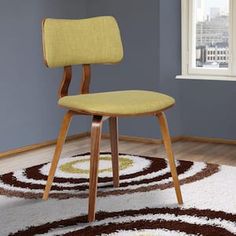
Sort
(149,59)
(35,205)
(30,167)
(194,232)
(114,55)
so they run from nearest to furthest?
1. (194,232)
2. (35,205)
3. (114,55)
4. (30,167)
5. (149,59)

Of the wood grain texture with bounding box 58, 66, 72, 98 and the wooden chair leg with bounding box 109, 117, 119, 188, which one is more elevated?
the wood grain texture with bounding box 58, 66, 72, 98

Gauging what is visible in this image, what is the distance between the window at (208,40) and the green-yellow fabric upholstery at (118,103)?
157cm

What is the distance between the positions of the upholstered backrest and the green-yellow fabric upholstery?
8.3 inches

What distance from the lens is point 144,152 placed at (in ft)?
10.6

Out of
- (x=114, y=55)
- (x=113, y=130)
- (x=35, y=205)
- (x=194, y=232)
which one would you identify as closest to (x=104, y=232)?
(x=194, y=232)

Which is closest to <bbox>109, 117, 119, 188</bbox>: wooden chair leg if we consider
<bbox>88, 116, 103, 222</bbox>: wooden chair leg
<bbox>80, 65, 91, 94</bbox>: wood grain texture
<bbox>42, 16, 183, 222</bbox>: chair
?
<bbox>42, 16, 183, 222</bbox>: chair

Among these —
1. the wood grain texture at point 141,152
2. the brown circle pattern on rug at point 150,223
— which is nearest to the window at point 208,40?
the wood grain texture at point 141,152

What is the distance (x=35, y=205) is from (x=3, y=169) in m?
0.76

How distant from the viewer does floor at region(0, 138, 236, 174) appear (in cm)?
298

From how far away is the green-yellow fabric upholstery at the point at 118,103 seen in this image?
6.13 feet

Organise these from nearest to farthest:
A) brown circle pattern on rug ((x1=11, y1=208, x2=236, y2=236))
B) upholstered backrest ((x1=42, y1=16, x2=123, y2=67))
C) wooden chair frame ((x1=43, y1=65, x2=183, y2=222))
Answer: brown circle pattern on rug ((x1=11, y1=208, x2=236, y2=236))
wooden chair frame ((x1=43, y1=65, x2=183, y2=222))
upholstered backrest ((x1=42, y1=16, x2=123, y2=67))

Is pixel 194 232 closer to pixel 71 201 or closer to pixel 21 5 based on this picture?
pixel 71 201

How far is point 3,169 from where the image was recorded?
9.27 ft

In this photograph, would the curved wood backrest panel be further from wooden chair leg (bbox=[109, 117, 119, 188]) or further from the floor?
the floor
